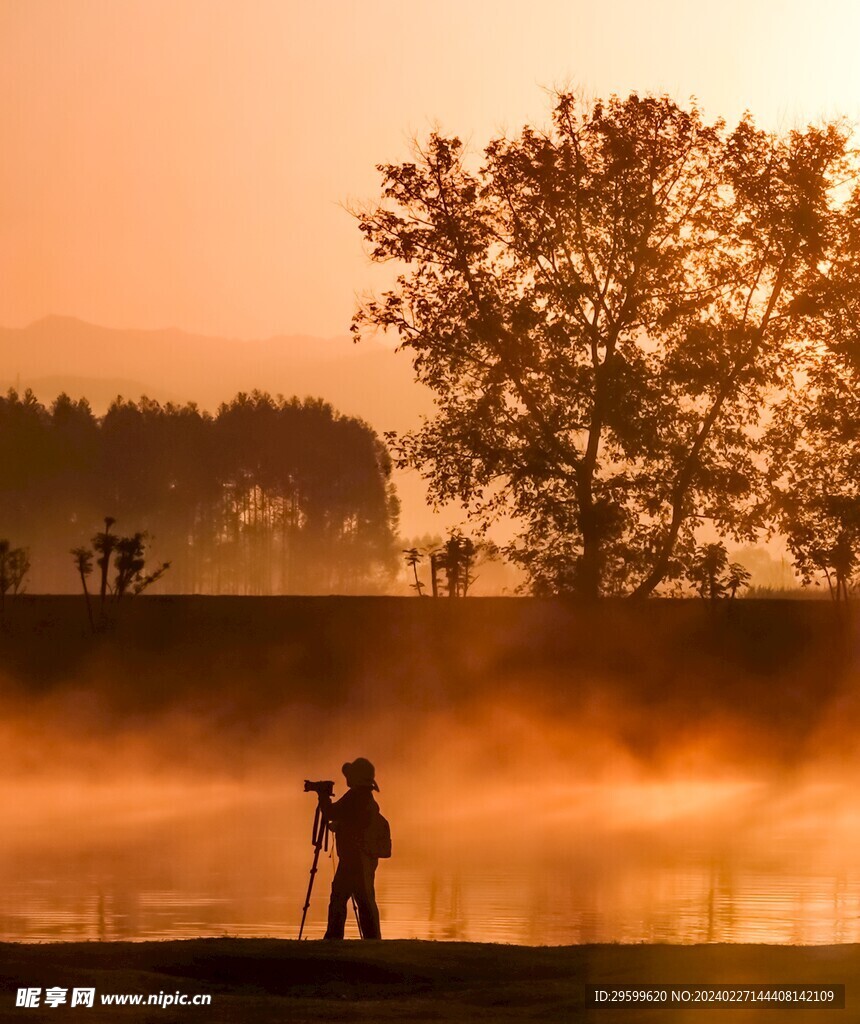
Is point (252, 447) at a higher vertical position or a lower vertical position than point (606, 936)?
higher

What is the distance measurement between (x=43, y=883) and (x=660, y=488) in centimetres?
2288

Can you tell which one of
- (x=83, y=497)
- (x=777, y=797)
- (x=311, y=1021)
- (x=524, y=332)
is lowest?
(x=311, y=1021)

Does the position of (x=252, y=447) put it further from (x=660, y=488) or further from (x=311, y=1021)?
(x=311, y=1021)

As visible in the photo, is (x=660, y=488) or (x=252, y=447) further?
(x=252, y=447)

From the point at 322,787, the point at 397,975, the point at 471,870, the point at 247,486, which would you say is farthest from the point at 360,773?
the point at 247,486

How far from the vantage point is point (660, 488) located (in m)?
52.3

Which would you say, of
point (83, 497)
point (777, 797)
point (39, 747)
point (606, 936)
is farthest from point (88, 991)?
point (83, 497)

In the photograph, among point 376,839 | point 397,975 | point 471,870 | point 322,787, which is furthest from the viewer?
point 471,870

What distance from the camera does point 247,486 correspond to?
172250 millimetres

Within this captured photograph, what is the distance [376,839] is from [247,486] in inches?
5868

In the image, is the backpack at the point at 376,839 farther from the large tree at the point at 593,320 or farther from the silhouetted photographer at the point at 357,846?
the large tree at the point at 593,320

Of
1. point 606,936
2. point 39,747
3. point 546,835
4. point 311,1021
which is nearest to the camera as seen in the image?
point 311,1021

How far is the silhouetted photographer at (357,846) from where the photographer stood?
23.7 metres

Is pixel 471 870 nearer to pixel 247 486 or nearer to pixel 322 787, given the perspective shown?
pixel 322 787
